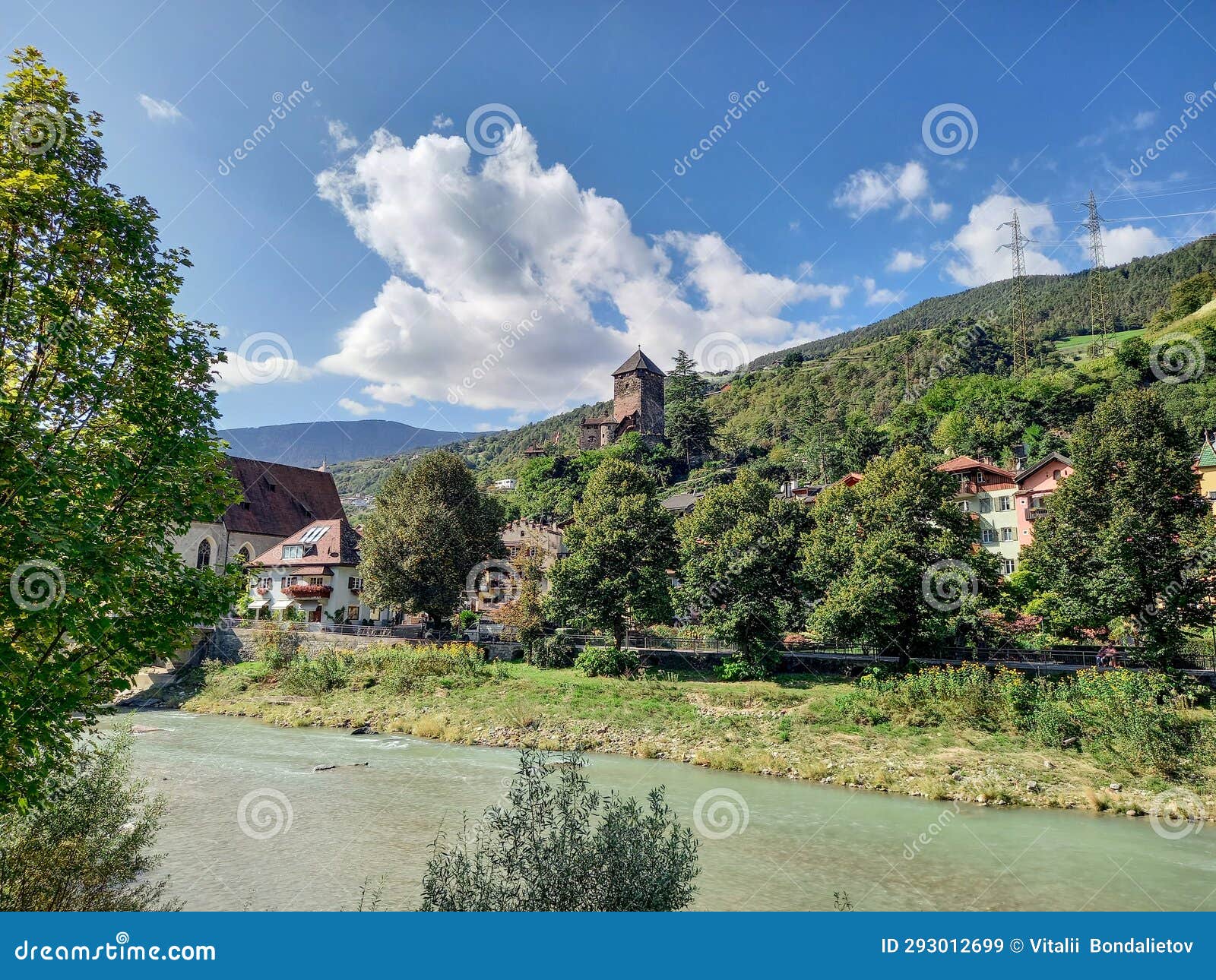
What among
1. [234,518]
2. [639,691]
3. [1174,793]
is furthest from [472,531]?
[1174,793]

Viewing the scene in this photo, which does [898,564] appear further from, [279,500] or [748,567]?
[279,500]

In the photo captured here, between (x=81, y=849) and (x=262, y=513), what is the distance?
207ft

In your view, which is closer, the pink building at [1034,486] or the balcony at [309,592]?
the pink building at [1034,486]

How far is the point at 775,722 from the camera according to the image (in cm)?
3014

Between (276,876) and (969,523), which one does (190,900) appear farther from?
(969,523)

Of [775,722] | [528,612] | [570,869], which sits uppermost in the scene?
[528,612]

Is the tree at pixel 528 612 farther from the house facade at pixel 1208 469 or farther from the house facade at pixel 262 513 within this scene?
the house facade at pixel 1208 469

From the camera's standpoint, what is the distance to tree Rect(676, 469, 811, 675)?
120 ft

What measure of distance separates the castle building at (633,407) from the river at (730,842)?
351ft

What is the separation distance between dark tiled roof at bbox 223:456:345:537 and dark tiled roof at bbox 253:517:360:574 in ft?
18.8

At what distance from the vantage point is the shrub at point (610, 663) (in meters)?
39.2

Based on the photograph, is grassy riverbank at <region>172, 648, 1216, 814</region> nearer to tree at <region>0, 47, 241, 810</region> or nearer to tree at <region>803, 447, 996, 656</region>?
tree at <region>803, 447, 996, 656</region>

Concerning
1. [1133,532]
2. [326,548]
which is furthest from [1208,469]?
[326,548]

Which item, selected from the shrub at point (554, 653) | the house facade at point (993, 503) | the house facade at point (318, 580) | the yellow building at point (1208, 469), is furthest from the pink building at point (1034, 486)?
the house facade at point (318, 580)
